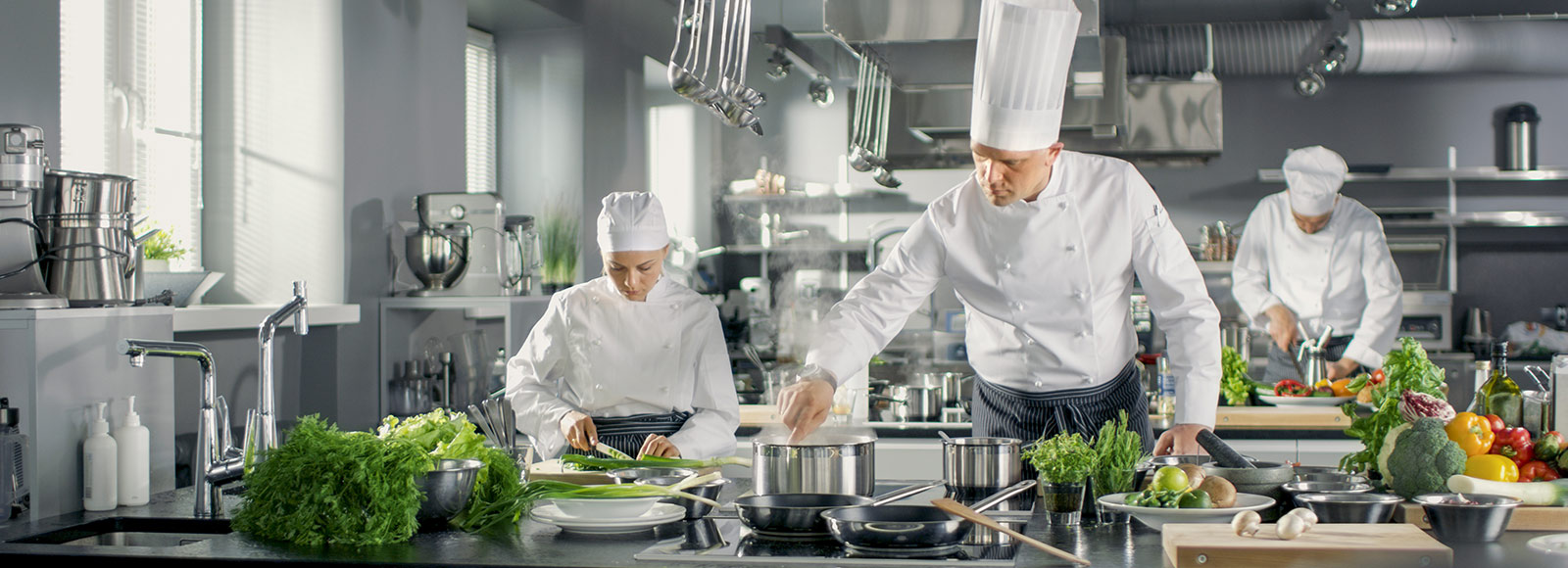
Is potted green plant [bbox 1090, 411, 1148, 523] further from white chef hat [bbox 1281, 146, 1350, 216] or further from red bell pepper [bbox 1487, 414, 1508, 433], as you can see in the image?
white chef hat [bbox 1281, 146, 1350, 216]

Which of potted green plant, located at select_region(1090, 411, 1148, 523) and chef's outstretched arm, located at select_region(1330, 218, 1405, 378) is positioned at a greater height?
chef's outstretched arm, located at select_region(1330, 218, 1405, 378)

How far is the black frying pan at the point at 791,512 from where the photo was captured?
5.98 ft

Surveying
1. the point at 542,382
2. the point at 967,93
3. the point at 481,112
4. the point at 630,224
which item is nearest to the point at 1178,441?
the point at 630,224

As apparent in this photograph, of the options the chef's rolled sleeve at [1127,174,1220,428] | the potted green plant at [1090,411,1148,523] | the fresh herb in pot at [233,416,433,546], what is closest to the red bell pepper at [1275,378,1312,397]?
the chef's rolled sleeve at [1127,174,1220,428]

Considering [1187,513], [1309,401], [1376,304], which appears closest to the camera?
[1187,513]

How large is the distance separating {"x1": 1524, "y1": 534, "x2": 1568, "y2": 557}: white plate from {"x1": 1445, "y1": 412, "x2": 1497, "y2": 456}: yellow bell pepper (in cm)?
29

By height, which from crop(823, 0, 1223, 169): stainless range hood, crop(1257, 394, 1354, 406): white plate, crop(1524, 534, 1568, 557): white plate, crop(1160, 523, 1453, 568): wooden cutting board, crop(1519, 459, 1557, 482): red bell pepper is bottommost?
crop(1257, 394, 1354, 406): white plate

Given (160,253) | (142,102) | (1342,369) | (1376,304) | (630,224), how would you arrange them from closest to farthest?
(630,224), (160,253), (142,102), (1342,369), (1376,304)

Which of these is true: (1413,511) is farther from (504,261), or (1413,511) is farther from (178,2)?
(178,2)

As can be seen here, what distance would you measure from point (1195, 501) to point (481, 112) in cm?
507

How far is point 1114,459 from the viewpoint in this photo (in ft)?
6.60

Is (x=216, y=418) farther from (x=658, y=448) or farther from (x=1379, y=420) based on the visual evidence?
(x=1379, y=420)

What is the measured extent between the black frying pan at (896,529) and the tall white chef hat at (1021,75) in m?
1.13

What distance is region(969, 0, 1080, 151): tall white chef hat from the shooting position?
2.69 metres
